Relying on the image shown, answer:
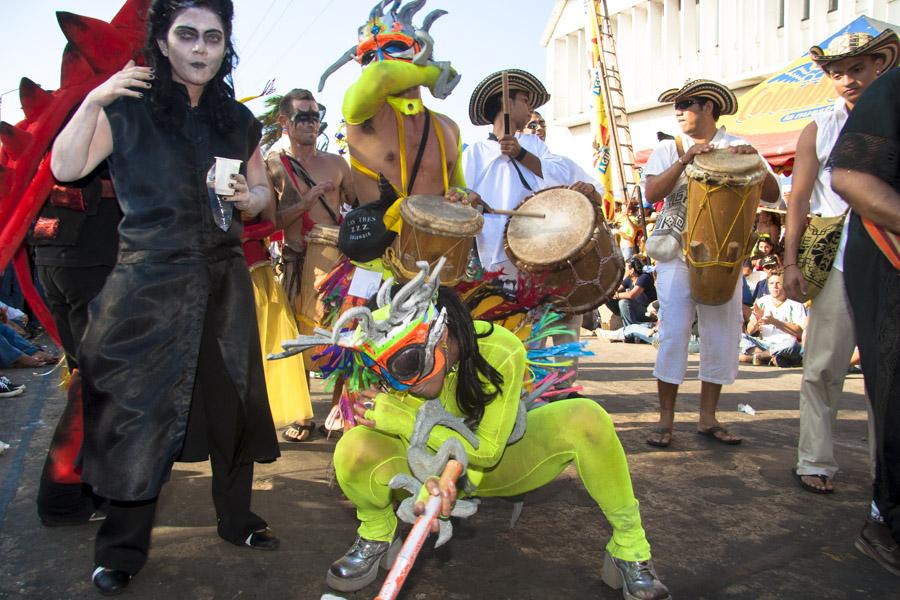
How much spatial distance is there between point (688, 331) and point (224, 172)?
123 inches

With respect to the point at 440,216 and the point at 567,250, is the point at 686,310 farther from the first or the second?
the point at 440,216

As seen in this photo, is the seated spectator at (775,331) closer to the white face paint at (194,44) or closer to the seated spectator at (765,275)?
the seated spectator at (765,275)

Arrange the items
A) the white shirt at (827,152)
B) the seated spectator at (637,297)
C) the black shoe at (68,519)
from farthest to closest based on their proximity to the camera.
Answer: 1. the seated spectator at (637,297)
2. the white shirt at (827,152)
3. the black shoe at (68,519)

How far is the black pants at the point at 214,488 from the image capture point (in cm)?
272

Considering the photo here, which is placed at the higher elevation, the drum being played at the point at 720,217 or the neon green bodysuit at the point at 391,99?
the neon green bodysuit at the point at 391,99

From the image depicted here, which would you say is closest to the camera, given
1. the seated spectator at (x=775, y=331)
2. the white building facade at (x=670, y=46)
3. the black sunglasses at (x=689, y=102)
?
the black sunglasses at (x=689, y=102)

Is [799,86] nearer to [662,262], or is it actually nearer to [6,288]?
[662,262]

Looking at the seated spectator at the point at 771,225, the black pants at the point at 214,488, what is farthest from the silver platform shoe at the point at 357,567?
the seated spectator at the point at 771,225

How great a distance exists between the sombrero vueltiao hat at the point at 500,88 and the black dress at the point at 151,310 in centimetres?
232

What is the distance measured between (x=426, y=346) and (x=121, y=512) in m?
1.32

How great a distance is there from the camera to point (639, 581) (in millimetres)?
2537

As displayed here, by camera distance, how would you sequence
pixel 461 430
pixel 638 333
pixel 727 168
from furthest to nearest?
pixel 638 333 < pixel 727 168 < pixel 461 430

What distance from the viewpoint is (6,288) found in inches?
465

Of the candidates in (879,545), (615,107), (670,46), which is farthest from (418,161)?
(670,46)
